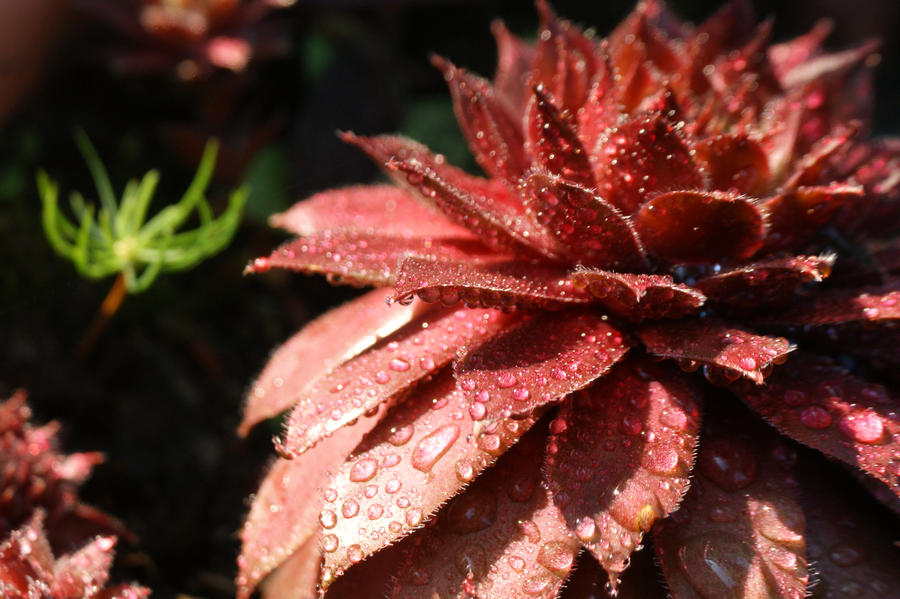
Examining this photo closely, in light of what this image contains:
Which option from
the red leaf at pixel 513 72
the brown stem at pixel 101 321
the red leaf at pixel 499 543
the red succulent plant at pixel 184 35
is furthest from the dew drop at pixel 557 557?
the red succulent plant at pixel 184 35

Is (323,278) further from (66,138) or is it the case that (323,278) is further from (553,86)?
(553,86)

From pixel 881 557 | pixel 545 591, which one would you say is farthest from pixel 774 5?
pixel 545 591

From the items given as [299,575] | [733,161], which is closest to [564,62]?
[733,161]

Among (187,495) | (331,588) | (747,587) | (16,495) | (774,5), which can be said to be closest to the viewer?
(747,587)

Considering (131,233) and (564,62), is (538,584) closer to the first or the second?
(564,62)

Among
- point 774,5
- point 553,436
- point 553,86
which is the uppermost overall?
point 553,86

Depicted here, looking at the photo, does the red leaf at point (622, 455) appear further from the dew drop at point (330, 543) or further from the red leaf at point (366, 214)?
the red leaf at point (366, 214)

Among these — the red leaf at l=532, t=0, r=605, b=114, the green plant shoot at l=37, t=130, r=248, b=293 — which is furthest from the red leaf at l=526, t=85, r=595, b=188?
the green plant shoot at l=37, t=130, r=248, b=293
